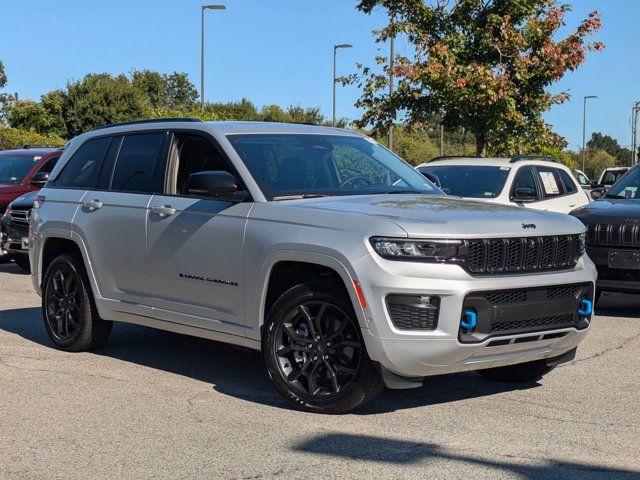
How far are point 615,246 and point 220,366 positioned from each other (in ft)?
15.3

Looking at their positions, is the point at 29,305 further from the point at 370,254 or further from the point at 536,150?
the point at 536,150

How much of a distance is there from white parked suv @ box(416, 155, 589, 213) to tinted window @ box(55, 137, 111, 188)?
547cm

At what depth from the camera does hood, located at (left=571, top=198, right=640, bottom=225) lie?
982 cm

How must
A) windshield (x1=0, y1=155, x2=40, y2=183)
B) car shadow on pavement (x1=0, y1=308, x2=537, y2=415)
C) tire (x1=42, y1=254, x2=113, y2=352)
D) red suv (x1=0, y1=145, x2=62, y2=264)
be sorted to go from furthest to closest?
windshield (x1=0, y1=155, x2=40, y2=183) < red suv (x1=0, y1=145, x2=62, y2=264) < tire (x1=42, y1=254, x2=113, y2=352) < car shadow on pavement (x1=0, y1=308, x2=537, y2=415)

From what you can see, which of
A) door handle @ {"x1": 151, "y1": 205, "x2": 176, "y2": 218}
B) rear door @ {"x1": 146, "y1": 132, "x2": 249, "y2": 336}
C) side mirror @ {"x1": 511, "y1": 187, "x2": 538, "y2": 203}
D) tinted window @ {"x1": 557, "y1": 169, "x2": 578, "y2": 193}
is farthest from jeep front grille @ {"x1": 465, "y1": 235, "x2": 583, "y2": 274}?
tinted window @ {"x1": 557, "y1": 169, "x2": 578, "y2": 193}

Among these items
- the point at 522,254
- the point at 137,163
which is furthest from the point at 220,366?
the point at 522,254

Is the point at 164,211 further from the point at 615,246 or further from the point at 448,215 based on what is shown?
the point at 615,246

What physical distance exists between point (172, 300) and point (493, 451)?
2.69 meters

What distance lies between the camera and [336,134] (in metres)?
7.19

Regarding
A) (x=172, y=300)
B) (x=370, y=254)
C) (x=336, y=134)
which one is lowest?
(x=172, y=300)

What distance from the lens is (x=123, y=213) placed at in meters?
7.16

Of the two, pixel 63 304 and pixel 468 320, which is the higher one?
pixel 468 320

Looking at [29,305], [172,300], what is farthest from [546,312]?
[29,305]

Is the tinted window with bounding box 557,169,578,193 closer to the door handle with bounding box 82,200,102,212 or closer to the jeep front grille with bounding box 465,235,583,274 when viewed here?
the jeep front grille with bounding box 465,235,583,274
